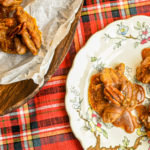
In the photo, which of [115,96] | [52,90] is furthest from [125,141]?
[52,90]

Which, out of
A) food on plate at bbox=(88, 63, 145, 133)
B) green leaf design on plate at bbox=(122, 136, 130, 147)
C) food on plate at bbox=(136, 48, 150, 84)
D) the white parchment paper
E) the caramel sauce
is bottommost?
green leaf design on plate at bbox=(122, 136, 130, 147)

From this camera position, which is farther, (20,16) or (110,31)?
(110,31)

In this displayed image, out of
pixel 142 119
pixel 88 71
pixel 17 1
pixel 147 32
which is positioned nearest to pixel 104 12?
pixel 147 32

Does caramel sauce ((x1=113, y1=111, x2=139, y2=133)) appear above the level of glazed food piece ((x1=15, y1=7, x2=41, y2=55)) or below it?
below

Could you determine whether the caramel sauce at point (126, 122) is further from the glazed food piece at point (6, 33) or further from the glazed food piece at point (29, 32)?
the glazed food piece at point (6, 33)

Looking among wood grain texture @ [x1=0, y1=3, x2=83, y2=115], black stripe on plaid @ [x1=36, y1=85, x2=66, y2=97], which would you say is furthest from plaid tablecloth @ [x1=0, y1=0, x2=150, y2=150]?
wood grain texture @ [x1=0, y1=3, x2=83, y2=115]

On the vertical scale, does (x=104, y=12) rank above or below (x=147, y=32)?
above

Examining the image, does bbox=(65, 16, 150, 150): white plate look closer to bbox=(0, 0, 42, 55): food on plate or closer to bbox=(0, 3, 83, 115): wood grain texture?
bbox=(0, 3, 83, 115): wood grain texture

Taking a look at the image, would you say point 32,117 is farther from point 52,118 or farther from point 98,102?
point 98,102
